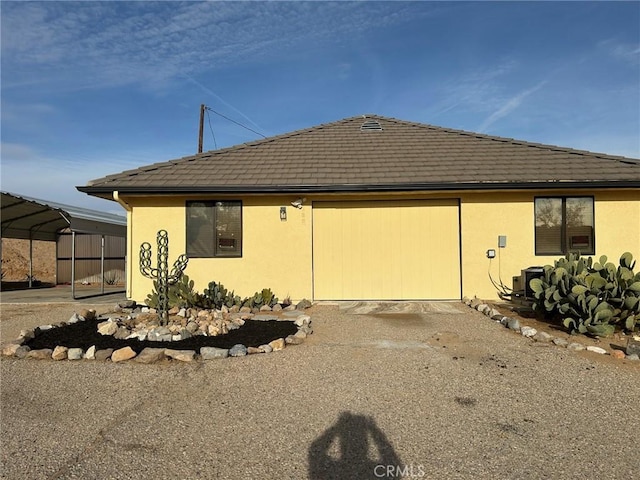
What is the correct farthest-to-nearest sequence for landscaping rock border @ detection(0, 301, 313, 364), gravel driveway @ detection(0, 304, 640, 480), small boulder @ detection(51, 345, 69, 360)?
1. small boulder @ detection(51, 345, 69, 360)
2. landscaping rock border @ detection(0, 301, 313, 364)
3. gravel driveway @ detection(0, 304, 640, 480)

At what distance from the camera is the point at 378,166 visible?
10.7 meters

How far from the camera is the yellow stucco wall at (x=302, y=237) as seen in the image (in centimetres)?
992

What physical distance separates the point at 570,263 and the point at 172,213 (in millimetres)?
8244

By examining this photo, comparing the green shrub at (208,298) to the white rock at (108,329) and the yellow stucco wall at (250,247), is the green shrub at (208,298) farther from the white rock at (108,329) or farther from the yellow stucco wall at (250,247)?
the white rock at (108,329)

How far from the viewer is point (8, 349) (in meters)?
6.05

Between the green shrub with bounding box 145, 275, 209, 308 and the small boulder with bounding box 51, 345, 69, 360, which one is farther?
the green shrub with bounding box 145, 275, 209, 308

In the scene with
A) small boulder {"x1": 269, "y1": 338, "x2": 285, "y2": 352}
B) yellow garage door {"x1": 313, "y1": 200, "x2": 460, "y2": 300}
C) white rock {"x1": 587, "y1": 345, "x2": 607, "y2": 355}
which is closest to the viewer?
white rock {"x1": 587, "y1": 345, "x2": 607, "y2": 355}

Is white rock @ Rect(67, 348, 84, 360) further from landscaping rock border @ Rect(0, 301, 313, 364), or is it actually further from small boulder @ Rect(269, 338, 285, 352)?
small boulder @ Rect(269, 338, 285, 352)

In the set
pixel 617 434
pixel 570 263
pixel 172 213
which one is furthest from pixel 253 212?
pixel 617 434

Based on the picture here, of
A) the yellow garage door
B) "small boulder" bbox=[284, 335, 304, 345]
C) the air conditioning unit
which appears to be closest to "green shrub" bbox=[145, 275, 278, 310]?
the yellow garage door

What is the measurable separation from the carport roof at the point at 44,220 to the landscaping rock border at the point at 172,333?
480 cm

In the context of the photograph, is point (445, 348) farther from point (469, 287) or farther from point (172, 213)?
point (172, 213)

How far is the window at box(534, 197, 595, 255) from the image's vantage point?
9.91m

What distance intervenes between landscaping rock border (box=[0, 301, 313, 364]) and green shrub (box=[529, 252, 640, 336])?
13.6 feet
